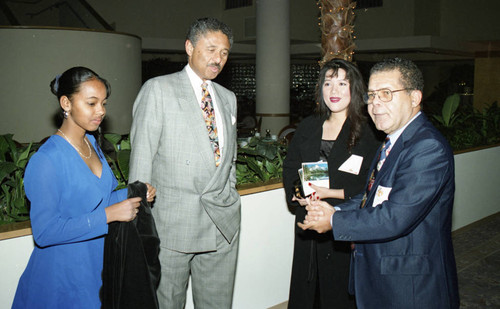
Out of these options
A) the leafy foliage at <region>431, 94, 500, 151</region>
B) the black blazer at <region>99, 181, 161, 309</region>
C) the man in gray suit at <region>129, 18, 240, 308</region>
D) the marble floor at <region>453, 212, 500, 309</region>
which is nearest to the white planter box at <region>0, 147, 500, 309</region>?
the man in gray suit at <region>129, 18, 240, 308</region>

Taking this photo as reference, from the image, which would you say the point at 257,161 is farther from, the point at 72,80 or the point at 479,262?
the point at 479,262

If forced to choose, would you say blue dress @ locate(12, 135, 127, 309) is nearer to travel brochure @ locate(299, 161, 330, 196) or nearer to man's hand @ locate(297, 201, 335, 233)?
man's hand @ locate(297, 201, 335, 233)

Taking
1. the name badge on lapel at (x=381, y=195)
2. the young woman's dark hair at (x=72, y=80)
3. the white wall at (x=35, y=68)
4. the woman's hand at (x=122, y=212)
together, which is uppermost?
the white wall at (x=35, y=68)

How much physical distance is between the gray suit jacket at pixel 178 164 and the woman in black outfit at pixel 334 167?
0.57 m

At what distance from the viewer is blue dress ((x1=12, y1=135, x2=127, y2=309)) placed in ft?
5.06

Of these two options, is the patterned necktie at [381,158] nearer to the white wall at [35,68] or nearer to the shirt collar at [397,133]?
the shirt collar at [397,133]

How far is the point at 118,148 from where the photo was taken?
3.08 meters

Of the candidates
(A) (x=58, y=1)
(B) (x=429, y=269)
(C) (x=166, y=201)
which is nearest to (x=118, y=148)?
(C) (x=166, y=201)

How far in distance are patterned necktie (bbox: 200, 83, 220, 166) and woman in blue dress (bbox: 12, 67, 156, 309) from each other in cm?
56

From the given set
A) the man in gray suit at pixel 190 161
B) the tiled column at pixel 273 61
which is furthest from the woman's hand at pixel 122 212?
the tiled column at pixel 273 61

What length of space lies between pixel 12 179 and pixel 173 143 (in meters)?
1.13

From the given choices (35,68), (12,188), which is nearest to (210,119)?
(12,188)

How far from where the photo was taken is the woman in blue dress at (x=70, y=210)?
60.9 inches

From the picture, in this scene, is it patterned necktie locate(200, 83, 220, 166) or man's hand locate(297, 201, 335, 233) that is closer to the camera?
man's hand locate(297, 201, 335, 233)
